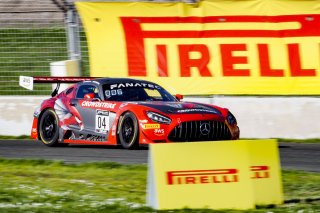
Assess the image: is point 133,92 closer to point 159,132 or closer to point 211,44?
point 159,132

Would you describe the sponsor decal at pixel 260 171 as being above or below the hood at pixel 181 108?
below

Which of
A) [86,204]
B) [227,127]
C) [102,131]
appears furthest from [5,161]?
[86,204]

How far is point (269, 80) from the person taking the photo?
17297mm

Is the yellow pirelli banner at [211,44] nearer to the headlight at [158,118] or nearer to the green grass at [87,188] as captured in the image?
the headlight at [158,118]

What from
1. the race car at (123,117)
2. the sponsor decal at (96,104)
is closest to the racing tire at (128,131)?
the race car at (123,117)

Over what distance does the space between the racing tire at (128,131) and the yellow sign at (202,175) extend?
5546mm

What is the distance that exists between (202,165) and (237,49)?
361 inches

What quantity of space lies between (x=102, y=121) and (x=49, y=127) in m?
1.61

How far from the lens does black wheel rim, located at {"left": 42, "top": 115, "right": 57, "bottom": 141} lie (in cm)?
1603

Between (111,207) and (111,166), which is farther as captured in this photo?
(111,166)

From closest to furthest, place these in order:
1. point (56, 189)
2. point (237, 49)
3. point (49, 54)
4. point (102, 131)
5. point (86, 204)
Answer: point (86, 204) → point (56, 189) → point (102, 131) → point (237, 49) → point (49, 54)

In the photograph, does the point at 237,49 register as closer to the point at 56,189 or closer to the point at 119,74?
the point at 119,74

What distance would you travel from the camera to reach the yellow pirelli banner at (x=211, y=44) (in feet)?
56.1

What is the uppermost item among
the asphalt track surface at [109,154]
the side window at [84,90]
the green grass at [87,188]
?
the side window at [84,90]
